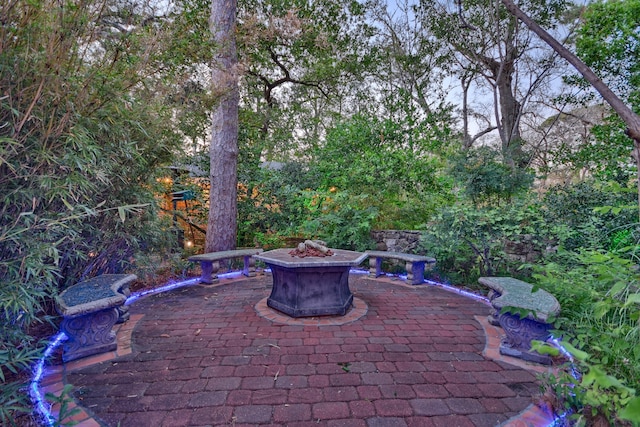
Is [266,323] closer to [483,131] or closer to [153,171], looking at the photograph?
[153,171]

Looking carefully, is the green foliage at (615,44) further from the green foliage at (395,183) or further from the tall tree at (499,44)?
the green foliage at (395,183)

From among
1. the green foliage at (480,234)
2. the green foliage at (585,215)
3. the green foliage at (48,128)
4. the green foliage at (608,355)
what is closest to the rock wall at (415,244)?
the green foliage at (480,234)

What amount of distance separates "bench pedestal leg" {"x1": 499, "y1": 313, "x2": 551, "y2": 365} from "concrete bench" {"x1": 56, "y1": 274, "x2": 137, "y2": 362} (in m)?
3.38

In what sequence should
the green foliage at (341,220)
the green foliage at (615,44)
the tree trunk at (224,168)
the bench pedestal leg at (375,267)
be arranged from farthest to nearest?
1. the green foliage at (615,44)
2. the green foliage at (341,220)
3. the tree trunk at (224,168)
4. the bench pedestal leg at (375,267)

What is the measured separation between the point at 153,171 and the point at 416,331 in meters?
3.60

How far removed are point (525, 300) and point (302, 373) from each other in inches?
81.0

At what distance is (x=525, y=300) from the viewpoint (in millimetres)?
2680

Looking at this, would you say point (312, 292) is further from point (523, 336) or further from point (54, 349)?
point (54, 349)

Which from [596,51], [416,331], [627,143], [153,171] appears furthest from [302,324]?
[596,51]

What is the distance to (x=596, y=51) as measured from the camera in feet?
22.7

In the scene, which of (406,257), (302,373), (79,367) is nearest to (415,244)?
(406,257)

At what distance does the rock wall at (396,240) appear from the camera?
612 cm

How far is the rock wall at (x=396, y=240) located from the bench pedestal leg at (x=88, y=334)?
4.84 m

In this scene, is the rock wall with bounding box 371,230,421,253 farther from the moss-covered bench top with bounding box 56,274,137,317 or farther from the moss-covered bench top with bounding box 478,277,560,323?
the moss-covered bench top with bounding box 56,274,137,317
